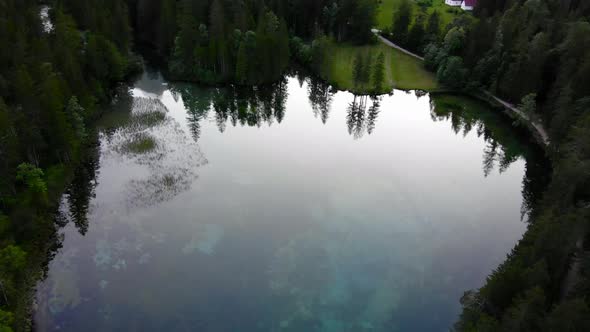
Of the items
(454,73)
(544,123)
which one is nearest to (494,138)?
(544,123)

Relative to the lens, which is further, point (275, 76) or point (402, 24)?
point (402, 24)

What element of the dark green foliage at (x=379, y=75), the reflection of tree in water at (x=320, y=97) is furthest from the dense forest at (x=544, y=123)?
the reflection of tree in water at (x=320, y=97)

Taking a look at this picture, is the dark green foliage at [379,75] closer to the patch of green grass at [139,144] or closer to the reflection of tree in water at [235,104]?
the reflection of tree in water at [235,104]

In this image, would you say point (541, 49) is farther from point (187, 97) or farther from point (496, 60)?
point (187, 97)

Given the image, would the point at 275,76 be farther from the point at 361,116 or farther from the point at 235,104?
the point at 361,116

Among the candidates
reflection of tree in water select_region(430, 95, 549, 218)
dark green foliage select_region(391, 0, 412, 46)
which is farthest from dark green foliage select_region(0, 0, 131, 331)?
dark green foliage select_region(391, 0, 412, 46)

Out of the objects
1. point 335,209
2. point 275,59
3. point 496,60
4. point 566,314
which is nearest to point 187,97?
point 275,59

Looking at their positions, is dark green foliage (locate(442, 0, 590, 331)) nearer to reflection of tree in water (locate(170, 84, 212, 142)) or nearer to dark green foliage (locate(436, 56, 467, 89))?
dark green foliage (locate(436, 56, 467, 89))
